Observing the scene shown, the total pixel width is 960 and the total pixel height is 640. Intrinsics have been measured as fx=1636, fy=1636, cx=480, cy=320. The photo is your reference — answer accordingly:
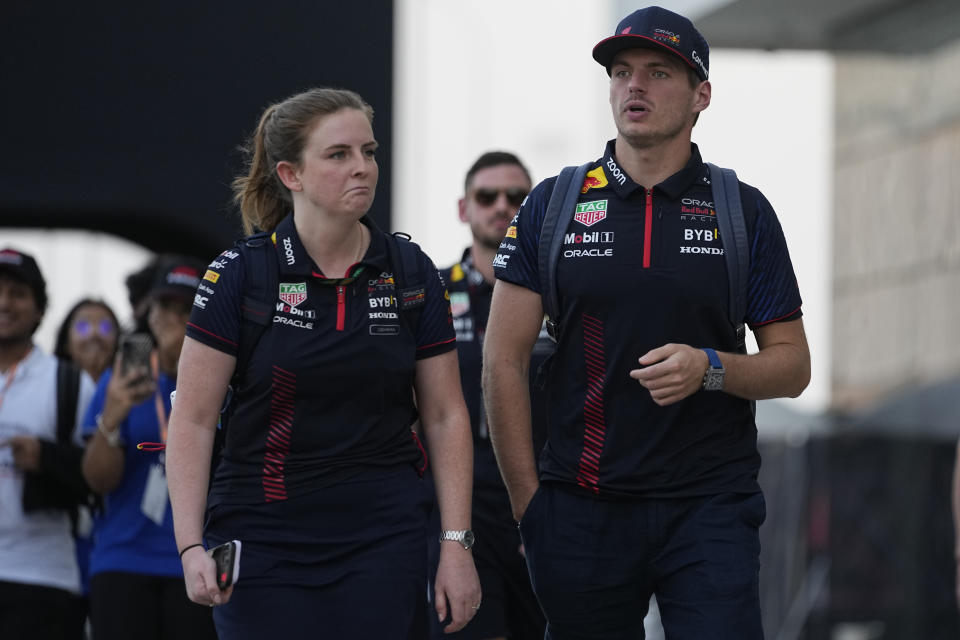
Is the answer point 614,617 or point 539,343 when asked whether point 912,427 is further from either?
point 614,617

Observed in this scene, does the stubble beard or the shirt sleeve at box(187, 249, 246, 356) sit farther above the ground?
the stubble beard

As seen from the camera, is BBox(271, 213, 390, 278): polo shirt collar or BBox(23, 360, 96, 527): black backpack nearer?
BBox(271, 213, 390, 278): polo shirt collar

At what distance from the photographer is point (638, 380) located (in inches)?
167

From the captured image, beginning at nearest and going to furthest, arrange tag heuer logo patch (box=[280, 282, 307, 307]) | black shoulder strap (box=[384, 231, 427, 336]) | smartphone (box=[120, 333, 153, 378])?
tag heuer logo patch (box=[280, 282, 307, 307]) → black shoulder strap (box=[384, 231, 427, 336]) → smartphone (box=[120, 333, 153, 378])

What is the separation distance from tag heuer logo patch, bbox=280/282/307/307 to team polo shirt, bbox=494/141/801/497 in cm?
70

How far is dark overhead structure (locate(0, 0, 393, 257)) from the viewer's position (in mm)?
11672

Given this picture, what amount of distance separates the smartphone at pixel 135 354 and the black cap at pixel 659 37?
2423 mm

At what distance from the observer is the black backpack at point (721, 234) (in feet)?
14.1

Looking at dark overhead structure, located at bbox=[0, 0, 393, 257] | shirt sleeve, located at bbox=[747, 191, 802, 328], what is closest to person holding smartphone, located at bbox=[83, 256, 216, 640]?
shirt sleeve, located at bbox=[747, 191, 802, 328]

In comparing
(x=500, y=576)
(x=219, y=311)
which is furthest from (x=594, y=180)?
(x=500, y=576)

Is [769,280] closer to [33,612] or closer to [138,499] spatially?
[138,499]

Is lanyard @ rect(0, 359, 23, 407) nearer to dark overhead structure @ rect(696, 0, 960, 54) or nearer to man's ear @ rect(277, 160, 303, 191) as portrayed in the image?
man's ear @ rect(277, 160, 303, 191)

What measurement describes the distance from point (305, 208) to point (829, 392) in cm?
1301

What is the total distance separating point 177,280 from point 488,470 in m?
1.47
